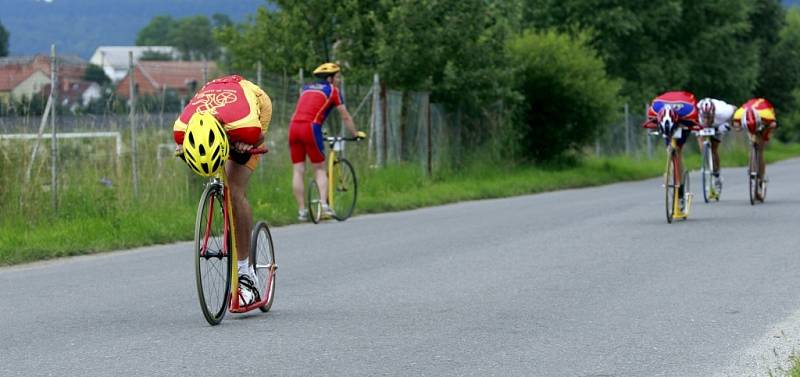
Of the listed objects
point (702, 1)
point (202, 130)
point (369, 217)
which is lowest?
point (369, 217)

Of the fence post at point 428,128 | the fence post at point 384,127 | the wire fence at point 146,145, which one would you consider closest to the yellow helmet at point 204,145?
the wire fence at point 146,145

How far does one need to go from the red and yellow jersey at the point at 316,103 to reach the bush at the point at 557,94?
47.2ft

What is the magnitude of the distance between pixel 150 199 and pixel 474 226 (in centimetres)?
394

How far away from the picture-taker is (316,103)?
682 inches

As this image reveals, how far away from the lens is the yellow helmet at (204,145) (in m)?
8.20

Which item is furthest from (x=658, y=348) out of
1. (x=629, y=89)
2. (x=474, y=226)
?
(x=629, y=89)

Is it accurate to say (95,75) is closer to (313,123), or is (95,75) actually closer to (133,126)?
(133,126)

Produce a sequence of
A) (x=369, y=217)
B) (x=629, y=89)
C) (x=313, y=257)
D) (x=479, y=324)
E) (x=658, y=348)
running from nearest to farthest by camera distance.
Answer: (x=658, y=348), (x=479, y=324), (x=313, y=257), (x=369, y=217), (x=629, y=89)

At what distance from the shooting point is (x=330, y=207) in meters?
17.9

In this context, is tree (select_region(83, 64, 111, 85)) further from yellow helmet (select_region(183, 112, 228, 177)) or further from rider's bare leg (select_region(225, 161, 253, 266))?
yellow helmet (select_region(183, 112, 228, 177))

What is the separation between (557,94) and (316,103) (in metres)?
15.2

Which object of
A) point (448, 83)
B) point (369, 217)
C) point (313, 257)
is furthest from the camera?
point (448, 83)

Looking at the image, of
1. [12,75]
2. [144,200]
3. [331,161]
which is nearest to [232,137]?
[12,75]

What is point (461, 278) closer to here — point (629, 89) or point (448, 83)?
point (448, 83)
